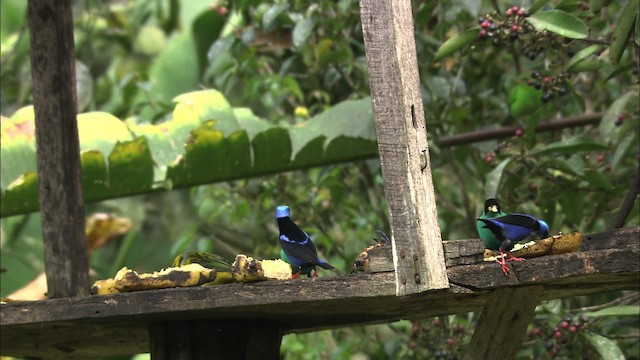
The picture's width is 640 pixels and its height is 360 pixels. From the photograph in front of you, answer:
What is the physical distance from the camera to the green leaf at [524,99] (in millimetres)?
4777

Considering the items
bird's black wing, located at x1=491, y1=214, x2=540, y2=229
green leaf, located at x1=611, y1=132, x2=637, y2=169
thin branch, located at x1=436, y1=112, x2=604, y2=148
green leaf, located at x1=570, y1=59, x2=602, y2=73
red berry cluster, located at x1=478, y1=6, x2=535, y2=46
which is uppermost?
red berry cluster, located at x1=478, y1=6, x2=535, y2=46

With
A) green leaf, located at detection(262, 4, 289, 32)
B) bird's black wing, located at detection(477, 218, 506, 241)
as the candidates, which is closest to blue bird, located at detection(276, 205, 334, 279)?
bird's black wing, located at detection(477, 218, 506, 241)

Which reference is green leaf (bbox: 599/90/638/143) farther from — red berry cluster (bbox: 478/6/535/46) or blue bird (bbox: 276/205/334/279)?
blue bird (bbox: 276/205/334/279)

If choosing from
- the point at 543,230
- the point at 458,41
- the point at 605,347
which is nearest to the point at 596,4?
the point at 458,41

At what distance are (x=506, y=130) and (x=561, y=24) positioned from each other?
Answer: 41.5 inches

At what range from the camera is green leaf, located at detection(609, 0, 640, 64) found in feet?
12.4

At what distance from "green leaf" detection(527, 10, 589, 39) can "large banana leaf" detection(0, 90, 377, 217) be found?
3.96 ft

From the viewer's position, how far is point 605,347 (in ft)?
13.5

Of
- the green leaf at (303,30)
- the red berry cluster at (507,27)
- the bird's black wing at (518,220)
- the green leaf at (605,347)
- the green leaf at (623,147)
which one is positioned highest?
the green leaf at (303,30)

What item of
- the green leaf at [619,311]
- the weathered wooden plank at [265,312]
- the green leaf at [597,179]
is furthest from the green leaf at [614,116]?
the weathered wooden plank at [265,312]

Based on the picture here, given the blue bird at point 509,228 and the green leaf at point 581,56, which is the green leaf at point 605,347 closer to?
the green leaf at point 581,56

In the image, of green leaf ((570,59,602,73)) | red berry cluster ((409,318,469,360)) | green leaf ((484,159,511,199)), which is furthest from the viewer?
red berry cluster ((409,318,469,360))

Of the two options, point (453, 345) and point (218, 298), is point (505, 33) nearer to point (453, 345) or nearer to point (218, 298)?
point (453, 345)

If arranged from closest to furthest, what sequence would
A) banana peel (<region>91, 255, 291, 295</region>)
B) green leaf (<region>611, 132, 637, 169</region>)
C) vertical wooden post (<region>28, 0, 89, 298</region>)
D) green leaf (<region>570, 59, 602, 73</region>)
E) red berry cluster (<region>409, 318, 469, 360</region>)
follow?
banana peel (<region>91, 255, 291, 295</region>) < vertical wooden post (<region>28, 0, 89, 298</region>) < green leaf (<region>570, 59, 602, 73</region>) < green leaf (<region>611, 132, 637, 169</region>) < red berry cluster (<region>409, 318, 469, 360</region>)
